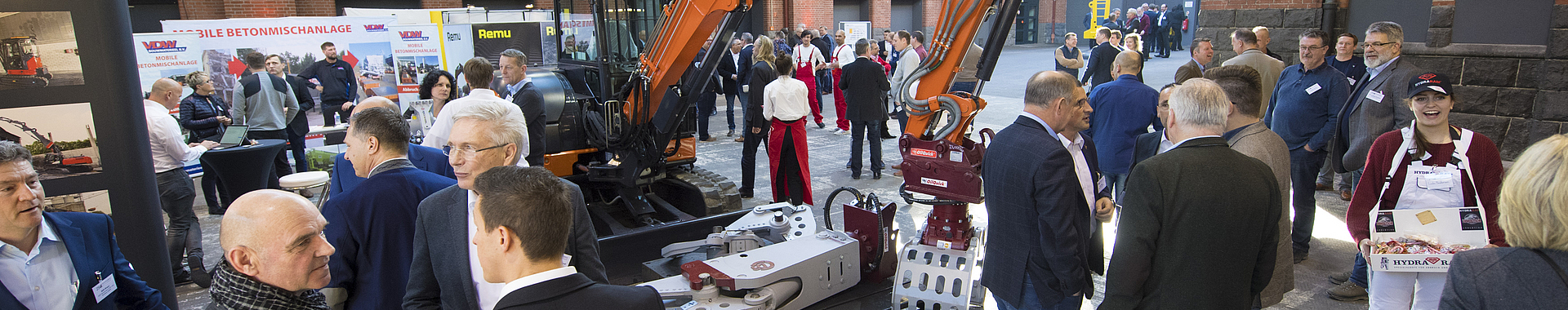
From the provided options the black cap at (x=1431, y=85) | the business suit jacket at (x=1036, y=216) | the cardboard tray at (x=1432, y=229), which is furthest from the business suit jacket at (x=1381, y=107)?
the business suit jacket at (x=1036, y=216)

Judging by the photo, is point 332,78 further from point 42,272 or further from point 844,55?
point 42,272

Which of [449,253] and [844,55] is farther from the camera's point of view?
[844,55]

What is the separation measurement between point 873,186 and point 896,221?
1.30 metres

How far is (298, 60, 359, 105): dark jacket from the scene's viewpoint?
951 cm

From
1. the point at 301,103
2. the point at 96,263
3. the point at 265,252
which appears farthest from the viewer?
the point at 301,103

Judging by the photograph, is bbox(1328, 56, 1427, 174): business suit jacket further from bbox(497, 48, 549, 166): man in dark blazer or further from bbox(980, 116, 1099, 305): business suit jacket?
bbox(497, 48, 549, 166): man in dark blazer

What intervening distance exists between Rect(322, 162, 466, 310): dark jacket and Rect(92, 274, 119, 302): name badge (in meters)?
0.59

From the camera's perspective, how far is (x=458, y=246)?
2391 millimetres

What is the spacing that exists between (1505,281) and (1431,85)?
2.02 meters

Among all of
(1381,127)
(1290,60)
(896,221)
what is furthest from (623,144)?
(1290,60)

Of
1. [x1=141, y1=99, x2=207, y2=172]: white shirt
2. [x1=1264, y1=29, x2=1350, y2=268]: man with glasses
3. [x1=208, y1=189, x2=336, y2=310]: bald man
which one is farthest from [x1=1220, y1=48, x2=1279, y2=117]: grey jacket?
[x1=141, y1=99, x2=207, y2=172]: white shirt

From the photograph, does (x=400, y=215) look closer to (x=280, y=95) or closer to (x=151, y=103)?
(x=151, y=103)

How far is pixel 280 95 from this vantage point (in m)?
7.72

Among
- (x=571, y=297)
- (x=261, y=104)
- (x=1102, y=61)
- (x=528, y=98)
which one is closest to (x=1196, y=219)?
(x=571, y=297)
